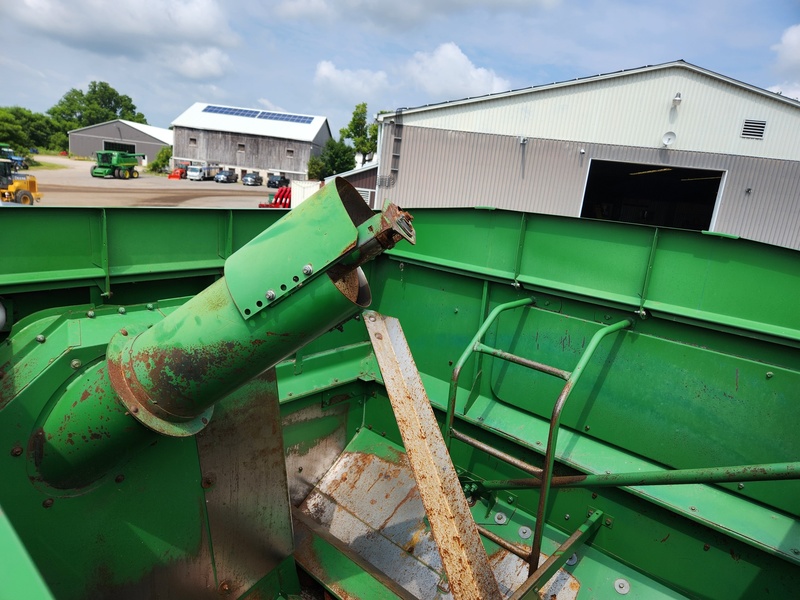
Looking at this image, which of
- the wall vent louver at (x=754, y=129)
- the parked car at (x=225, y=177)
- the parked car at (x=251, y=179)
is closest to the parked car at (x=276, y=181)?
the parked car at (x=251, y=179)

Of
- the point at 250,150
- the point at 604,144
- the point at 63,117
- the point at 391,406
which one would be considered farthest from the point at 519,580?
the point at 63,117

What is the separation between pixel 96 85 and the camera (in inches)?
2299

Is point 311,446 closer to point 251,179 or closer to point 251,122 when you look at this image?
point 251,179

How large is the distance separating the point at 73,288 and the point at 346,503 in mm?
2114

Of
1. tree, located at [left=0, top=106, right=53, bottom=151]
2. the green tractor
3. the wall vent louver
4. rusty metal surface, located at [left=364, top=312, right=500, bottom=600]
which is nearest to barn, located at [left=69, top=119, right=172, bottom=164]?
tree, located at [left=0, top=106, right=53, bottom=151]

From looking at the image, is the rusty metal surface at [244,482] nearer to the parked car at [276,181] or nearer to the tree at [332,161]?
the parked car at [276,181]

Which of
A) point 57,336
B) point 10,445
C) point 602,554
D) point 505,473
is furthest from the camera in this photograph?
point 505,473

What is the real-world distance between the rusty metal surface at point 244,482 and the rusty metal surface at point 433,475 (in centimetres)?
64

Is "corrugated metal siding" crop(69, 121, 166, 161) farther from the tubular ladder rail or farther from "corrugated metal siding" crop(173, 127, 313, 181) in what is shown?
the tubular ladder rail

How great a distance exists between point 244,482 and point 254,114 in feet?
118

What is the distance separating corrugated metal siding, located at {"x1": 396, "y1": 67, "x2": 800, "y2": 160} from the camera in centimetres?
948

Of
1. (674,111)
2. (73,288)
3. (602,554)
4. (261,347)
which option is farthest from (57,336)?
(674,111)

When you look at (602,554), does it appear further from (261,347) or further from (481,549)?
(261,347)

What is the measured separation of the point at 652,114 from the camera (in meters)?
10.1
